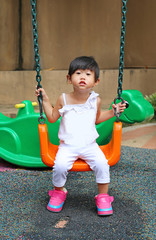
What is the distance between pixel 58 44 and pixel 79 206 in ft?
11.5

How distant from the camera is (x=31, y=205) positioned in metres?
1.96

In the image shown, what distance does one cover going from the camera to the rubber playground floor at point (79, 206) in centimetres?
164

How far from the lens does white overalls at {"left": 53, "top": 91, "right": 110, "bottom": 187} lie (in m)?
1.81

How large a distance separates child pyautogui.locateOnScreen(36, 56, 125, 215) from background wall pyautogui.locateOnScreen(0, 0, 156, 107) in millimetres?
2938

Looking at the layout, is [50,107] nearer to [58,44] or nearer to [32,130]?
[32,130]

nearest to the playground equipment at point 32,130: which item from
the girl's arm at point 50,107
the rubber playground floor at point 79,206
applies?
the rubber playground floor at point 79,206

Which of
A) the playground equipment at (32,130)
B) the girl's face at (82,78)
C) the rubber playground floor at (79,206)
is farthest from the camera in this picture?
the playground equipment at (32,130)

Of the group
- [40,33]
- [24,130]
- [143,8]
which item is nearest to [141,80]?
[143,8]

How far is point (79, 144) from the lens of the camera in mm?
1830

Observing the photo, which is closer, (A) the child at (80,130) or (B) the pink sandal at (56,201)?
(A) the child at (80,130)

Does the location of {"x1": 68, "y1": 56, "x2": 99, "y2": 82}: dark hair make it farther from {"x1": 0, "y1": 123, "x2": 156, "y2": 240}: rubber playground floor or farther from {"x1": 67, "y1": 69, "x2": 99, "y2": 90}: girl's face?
{"x1": 0, "y1": 123, "x2": 156, "y2": 240}: rubber playground floor

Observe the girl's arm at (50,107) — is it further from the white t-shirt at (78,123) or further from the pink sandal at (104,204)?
the pink sandal at (104,204)

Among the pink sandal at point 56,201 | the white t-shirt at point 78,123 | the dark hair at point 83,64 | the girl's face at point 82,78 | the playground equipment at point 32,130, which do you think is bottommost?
the pink sandal at point 56,201

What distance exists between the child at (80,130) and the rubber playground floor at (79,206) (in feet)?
0.32
